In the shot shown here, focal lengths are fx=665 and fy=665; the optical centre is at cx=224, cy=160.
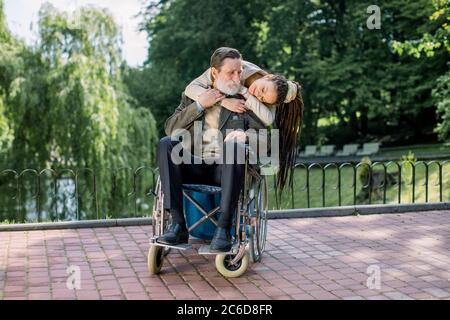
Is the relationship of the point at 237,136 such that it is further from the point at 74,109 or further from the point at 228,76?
the point at 74,109

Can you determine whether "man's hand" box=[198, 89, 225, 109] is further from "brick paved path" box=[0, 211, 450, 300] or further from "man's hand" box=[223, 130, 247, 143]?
"brick paved path" box=[0, 211, 450, 300]

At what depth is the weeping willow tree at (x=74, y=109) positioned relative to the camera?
1234 cm

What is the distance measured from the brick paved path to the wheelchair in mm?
102

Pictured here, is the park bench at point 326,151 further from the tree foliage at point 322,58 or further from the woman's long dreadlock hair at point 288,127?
the woman's long dreadlock hair at point 288,127

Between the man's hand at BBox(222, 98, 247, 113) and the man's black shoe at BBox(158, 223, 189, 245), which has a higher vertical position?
the man's hand at BBox(222, 98, 247, 113)

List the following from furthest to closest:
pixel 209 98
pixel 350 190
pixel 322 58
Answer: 1. pixel 322 58
2. pixel 350 190
3. pixel 209 98

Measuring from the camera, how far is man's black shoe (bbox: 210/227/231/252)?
15.6ft

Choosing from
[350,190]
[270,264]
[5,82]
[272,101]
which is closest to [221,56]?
[272,101]

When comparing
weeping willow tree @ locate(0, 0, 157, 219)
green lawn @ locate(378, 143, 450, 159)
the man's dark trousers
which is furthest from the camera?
green lawn @ locate(378, 143, 450, 159)

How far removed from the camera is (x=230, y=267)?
493cm

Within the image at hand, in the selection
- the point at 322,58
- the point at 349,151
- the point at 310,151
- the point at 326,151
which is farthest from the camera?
the point at 322,58

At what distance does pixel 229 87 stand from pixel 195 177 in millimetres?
731

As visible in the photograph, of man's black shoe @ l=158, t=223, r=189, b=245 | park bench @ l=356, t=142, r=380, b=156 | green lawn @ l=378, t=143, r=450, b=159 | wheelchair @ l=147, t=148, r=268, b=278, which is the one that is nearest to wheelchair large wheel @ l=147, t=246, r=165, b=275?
wheelchair @ l=147, t=148, r=268, b=278

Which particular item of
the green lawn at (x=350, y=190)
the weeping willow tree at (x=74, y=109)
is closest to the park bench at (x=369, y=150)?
the green lawn at (x=350, y=190)
